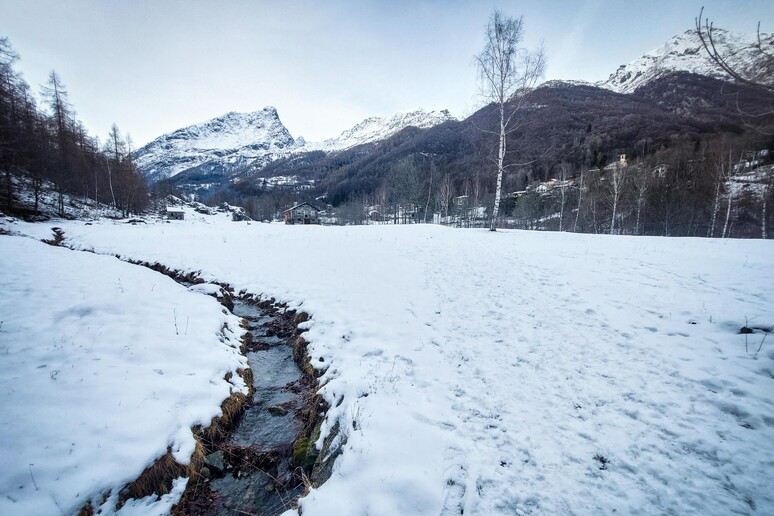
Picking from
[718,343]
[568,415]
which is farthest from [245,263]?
[718,343]

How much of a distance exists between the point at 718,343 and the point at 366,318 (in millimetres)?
6960

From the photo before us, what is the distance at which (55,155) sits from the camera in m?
35.0

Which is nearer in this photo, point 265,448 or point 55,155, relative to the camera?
point 265,448

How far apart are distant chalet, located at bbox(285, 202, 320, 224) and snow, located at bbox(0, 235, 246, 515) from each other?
2443 inches

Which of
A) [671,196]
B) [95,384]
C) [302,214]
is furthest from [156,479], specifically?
[302,214]

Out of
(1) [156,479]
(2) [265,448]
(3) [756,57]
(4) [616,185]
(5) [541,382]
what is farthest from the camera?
(4) [616,185]

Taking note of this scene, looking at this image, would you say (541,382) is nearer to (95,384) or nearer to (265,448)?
(265,448)

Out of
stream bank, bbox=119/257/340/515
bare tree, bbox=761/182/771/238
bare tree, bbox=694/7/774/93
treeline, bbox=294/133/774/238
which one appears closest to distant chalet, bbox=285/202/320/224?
treeline, bbox=294/133/774/238

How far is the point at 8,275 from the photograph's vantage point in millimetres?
8430

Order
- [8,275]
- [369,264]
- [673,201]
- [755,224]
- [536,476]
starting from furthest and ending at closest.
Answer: [673,201] < [755,224] < [369,264] < [8,275] < [536,476]

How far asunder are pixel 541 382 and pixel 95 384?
24.6 feet

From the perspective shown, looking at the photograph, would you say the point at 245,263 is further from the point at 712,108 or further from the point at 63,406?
the point at 712,108

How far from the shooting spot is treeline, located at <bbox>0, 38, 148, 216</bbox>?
2756cm

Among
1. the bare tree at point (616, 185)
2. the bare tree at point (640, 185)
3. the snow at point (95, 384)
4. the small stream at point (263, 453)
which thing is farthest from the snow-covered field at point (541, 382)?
the bare tree at point (640, 185)
